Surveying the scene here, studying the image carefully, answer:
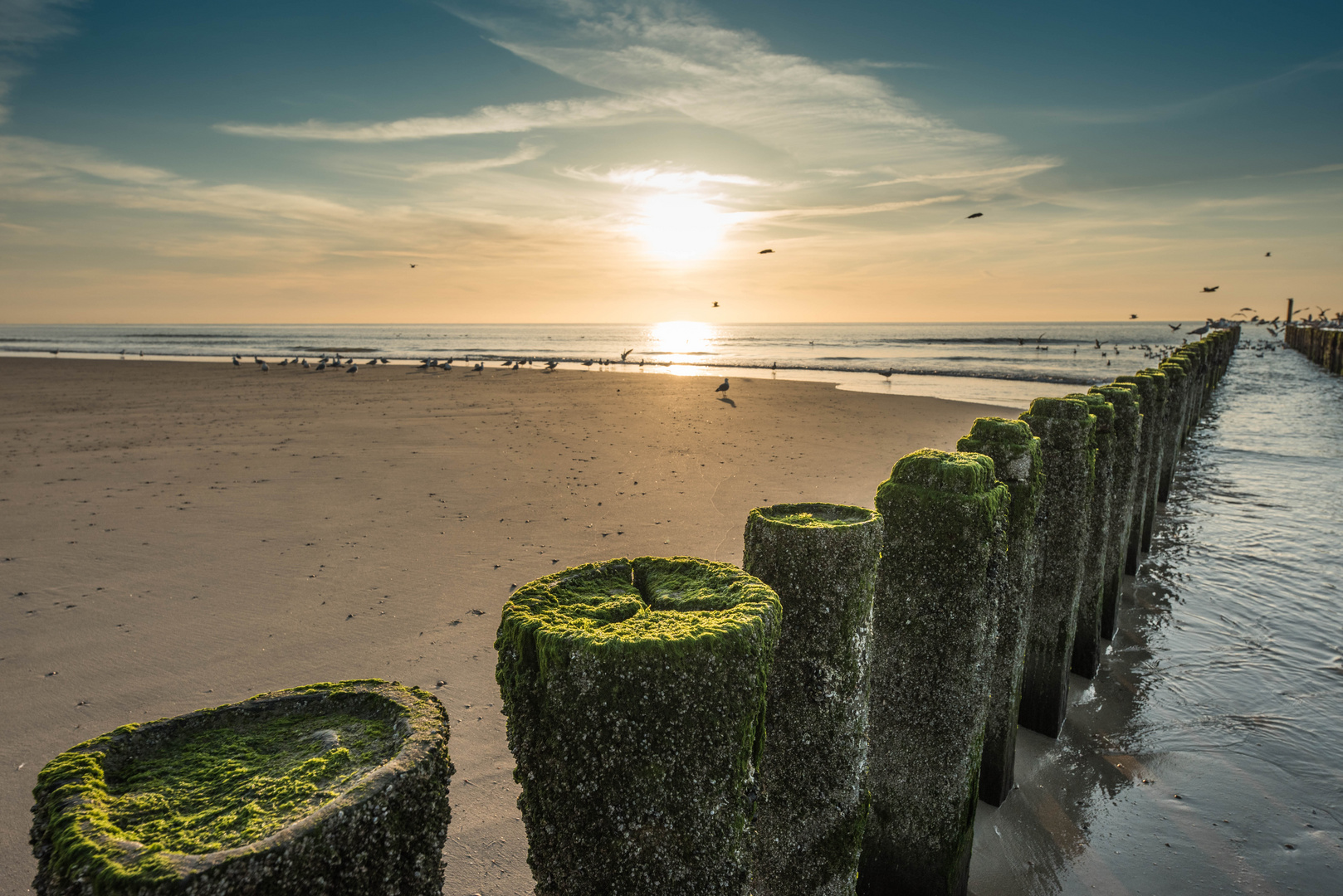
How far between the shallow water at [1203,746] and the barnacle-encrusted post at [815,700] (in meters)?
2.25

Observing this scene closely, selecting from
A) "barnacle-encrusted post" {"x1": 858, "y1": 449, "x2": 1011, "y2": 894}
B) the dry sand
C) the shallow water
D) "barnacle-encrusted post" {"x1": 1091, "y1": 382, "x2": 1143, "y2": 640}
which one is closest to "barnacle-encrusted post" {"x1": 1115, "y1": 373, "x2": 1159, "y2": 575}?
the shallow water

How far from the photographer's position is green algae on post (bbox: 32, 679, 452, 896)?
1.12 meters

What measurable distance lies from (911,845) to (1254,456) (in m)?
18.4

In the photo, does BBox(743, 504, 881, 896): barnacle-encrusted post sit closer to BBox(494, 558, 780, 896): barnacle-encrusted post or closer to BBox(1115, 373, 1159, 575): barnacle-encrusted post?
BBox(494, 558, 780, 896): barnacle-encrusted post

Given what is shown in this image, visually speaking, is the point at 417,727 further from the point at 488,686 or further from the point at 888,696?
the point at 488,686

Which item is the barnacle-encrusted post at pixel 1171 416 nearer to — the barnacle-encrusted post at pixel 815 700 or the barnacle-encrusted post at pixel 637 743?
the barnacle-encrusted post at pixel 815 700

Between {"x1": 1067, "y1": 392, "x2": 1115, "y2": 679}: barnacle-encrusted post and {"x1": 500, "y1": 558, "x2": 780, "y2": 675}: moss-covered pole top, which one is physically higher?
{"x1": 500, "y1": 558, "x2": 780, "y2": 675}: moss-covered pole top

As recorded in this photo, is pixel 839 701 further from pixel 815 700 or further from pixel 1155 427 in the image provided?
pixel 1155 427

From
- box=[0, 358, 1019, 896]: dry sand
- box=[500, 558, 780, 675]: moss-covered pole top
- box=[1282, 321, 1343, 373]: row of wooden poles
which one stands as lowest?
box=[0, 358, 1019, 896]: dry sand

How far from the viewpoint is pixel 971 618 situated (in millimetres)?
3416

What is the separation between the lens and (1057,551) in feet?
18.1

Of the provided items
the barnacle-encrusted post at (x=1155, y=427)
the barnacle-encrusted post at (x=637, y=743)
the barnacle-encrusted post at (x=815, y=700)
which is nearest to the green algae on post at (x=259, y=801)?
the barnacle-encrusted post at (x=637, y=743)

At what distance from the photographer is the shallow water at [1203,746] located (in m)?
4.44

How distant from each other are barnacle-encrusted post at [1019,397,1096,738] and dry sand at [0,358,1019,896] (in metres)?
3.93
